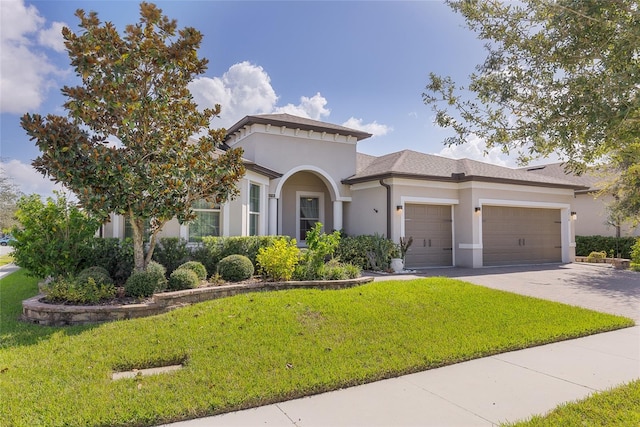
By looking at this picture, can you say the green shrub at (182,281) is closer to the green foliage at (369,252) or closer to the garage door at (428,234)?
the green foliage at (369,252)

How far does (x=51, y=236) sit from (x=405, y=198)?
11000 millimetres

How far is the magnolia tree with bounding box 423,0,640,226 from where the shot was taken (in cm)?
423

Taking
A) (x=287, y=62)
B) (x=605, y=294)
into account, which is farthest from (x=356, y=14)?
(x=605, y=294)

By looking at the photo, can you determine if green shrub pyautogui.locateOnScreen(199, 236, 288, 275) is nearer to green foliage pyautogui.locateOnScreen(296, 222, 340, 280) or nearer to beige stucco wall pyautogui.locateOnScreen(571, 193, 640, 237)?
green foliage pyautogui.locateOnScreen(296, 222, 340, 280)

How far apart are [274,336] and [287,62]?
36.8 feet

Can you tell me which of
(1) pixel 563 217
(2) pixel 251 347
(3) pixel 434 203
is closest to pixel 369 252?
(3) pixel 434 203

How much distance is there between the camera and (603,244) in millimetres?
19312

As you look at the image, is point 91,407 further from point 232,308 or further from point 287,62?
point 287,62

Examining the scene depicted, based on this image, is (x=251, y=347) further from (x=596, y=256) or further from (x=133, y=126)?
(x=596, y=256)

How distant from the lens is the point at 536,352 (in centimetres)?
561

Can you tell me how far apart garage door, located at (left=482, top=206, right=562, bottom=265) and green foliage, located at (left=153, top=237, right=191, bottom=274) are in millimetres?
11744

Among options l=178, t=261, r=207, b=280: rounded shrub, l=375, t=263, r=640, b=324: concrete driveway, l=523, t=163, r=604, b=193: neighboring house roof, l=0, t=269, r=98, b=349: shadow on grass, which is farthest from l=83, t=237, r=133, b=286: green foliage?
l=523, t=163, r=604, b=193: neighboring house roof

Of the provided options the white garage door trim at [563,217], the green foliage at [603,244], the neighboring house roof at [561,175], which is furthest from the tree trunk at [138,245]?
the neighboring house roof at [561,175]

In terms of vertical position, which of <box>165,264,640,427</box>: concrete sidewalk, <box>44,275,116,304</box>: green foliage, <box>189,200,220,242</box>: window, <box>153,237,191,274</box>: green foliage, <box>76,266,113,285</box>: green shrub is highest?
<box>189,200,220,242</box>: window
